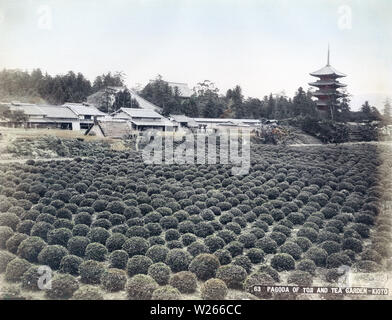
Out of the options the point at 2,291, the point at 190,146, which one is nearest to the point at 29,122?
the point at 190,146

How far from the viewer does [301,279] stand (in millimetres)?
13039

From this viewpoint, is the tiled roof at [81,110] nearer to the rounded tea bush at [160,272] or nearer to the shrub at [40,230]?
the shrub at [40,230]

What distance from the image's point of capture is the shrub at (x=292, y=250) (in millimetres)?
15438

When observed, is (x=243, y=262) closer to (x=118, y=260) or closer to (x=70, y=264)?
(x=118, y=260)

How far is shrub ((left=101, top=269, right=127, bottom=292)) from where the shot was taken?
12.6m

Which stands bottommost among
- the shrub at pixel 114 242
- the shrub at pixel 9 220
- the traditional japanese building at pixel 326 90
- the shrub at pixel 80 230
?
the shrub at pixel 114 242

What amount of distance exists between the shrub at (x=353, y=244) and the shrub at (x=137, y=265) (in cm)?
838

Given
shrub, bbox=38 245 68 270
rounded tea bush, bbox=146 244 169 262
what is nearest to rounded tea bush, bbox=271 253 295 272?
rounded tea bush, bbox=146 244 169 262

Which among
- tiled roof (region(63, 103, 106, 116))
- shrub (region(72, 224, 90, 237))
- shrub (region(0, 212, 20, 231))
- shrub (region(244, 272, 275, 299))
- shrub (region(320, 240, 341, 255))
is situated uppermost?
tiled roof (region(63, 103, 106, 116))

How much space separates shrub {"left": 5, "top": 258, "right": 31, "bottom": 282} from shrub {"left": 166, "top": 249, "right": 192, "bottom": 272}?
16.6 ft

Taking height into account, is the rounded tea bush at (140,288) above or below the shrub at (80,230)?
below

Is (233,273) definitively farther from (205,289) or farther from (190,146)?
(190,146)

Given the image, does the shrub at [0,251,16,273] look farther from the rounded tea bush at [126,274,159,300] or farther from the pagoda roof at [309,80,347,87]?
the pagoda roof at [309,80,347,87]

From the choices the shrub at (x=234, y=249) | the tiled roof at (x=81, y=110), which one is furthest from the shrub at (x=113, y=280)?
the tiled roof at (x=81, y=110)
